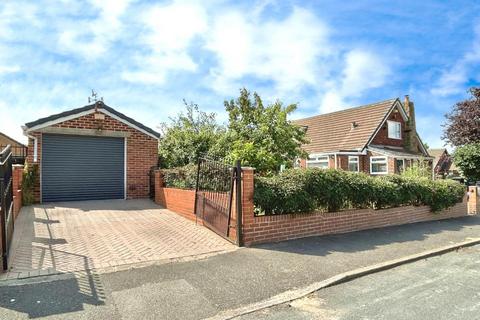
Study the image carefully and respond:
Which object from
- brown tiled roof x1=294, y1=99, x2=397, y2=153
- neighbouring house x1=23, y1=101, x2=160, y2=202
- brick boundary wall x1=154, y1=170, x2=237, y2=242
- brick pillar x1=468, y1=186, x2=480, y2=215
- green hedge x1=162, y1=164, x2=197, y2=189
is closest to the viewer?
brick boundary wall x1=154, y1=170, x2=237, y2=242

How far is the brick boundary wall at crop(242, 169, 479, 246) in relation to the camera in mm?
6750

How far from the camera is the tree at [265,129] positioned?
12617mm

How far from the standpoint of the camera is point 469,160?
1681 cm

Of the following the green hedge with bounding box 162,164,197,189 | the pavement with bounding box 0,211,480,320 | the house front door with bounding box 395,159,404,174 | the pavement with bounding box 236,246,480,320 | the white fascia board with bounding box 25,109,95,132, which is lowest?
the pavement with bounding box 236,246,480,320

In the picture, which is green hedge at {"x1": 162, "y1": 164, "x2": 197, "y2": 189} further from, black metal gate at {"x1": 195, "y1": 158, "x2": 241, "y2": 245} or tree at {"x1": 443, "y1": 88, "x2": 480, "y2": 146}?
tree at {"x1": 443, "y1": 88, "x2": 480, "y2": 146}

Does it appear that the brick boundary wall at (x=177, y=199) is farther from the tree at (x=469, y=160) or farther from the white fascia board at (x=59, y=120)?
the tree at (x=469, y=160)

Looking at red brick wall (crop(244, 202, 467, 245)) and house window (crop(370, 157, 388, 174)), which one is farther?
house window (crop(370, 157, 388, 174))

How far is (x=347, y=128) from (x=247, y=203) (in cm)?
2069

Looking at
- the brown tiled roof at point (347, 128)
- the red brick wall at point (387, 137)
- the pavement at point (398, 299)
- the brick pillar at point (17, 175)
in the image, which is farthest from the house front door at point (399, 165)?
the brick pillar at point (17, 175)

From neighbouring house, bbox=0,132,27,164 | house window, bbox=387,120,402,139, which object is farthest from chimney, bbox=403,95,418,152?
neighbouring house, bbox=0,132,27,164

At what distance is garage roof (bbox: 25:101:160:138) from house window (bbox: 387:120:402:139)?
18829mm

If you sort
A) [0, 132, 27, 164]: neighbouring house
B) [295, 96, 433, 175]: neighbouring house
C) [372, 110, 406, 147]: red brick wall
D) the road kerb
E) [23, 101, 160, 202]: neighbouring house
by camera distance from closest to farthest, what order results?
the road kerb, [23, 101, 160, 202]: neighbouring house, [0, 132, 27, 164]: neighbouring house, [295, 96, 433, 175]: neighbouring house, [372, 110, 406, 147]: red brick wall

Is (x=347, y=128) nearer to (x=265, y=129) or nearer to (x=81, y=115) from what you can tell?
(x=265, y=129)

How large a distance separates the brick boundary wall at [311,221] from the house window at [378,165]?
1190cm
